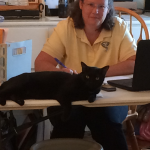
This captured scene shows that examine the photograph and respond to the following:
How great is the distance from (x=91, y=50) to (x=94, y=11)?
0.23 meters

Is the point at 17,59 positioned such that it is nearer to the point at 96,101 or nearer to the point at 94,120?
the point at 96,101

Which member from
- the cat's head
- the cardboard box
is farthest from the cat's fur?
the cardboard box

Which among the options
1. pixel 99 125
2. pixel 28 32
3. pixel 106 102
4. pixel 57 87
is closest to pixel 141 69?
pixel 106 102

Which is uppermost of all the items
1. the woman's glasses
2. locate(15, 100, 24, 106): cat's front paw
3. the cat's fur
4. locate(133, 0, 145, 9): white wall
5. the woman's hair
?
locate(133, 0, 145, 9): white wall

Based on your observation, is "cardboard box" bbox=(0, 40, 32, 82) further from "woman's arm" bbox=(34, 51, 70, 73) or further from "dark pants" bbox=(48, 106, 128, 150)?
"dark pants" bbox=(48, 106, 128, 150)

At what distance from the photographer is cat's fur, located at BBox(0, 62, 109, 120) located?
2.95ft

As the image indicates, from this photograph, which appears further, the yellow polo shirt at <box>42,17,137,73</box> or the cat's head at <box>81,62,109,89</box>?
the yellow polo shirt at <box>42,17,137,73</box>

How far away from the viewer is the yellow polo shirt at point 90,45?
1.45 metres

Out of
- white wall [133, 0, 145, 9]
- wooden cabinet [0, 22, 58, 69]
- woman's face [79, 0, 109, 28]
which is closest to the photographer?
woman's face [79, 0, 109, 28]

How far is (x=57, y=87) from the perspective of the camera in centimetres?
94

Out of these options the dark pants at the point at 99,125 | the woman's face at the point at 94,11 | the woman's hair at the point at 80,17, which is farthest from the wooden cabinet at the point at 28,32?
the dark pants at the point at 99,125

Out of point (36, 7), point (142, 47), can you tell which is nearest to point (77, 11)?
point (142, 47)

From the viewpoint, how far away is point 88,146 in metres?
1.23

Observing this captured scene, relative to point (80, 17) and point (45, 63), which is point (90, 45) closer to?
point (80, 17)
